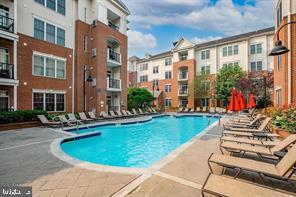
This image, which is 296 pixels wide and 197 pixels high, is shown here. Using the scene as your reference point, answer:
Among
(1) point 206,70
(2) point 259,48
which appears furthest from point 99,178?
(1) point 206,70

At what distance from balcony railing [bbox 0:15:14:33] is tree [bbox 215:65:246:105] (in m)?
27.5

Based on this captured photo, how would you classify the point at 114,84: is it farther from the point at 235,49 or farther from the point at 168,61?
the point at 235,49

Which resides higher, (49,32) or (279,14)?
(279,14)

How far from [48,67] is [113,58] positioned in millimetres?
7878

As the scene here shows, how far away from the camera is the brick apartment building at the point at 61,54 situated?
1384 cm

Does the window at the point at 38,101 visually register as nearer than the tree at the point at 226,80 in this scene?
Yes

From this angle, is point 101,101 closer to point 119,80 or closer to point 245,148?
point 119,80

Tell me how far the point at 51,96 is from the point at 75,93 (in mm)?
2539

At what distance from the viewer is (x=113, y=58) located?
→ 22406 millimetres

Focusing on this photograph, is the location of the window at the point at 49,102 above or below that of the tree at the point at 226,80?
below

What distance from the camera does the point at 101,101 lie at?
19844mm

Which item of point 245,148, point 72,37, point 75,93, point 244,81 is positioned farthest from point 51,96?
point 244,81

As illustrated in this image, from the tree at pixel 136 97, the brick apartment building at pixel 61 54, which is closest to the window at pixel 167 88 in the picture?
the tree at pixel 136 97

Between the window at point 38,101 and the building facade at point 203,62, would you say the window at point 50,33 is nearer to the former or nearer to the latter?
the window at point 38,101
